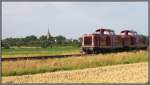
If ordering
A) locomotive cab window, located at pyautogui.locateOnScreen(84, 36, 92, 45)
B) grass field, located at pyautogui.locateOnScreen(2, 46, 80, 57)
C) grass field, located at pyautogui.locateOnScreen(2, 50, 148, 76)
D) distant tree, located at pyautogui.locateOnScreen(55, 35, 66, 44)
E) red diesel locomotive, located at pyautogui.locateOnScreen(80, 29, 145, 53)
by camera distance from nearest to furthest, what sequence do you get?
grass field, located at pyautogui.locateOnScreen(2, 50, 148, 76) → red diesel locomotive, located at pyautogui.locateOnScreen(80, 29, 145, 53) → locomotive cab window, located at pyautogui.locateOnScreen(84, 36, 92, 45) → grass field, located at pyautogui.locateOnScreen(2, 46, 80, 57) → distant tree, located at pyautogui.locateOnScreen(55, 35, 66, 44)

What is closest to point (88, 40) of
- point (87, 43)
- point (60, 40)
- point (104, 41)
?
point (87, 43)

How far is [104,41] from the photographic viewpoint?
33.0 meters

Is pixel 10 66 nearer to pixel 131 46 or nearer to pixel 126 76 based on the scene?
pixel 126 76

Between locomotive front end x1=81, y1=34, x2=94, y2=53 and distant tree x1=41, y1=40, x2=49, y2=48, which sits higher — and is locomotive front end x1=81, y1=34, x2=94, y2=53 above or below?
above

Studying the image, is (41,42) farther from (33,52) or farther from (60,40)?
(33,52)

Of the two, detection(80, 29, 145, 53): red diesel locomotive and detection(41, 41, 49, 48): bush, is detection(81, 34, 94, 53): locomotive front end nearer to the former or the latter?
detection(80, 29, 145, 53): red diesel locomotive

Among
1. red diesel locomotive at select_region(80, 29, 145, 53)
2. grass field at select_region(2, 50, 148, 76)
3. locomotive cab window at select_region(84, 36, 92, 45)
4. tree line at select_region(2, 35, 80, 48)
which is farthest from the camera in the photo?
tree line at select_region(2, 35, 80, 48)

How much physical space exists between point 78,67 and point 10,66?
149 inches

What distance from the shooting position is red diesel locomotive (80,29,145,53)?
32281 mm

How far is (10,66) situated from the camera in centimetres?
1808

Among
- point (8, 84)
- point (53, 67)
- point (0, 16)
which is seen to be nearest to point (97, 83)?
point (8, 84)

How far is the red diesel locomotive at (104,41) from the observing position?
32.3 meters

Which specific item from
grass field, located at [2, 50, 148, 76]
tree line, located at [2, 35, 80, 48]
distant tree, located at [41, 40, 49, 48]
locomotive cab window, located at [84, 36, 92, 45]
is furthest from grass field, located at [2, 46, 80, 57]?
grass field, located at [2, 50, 148, 76]

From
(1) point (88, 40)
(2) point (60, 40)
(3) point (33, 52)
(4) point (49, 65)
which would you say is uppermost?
(1) point (88, 40)
